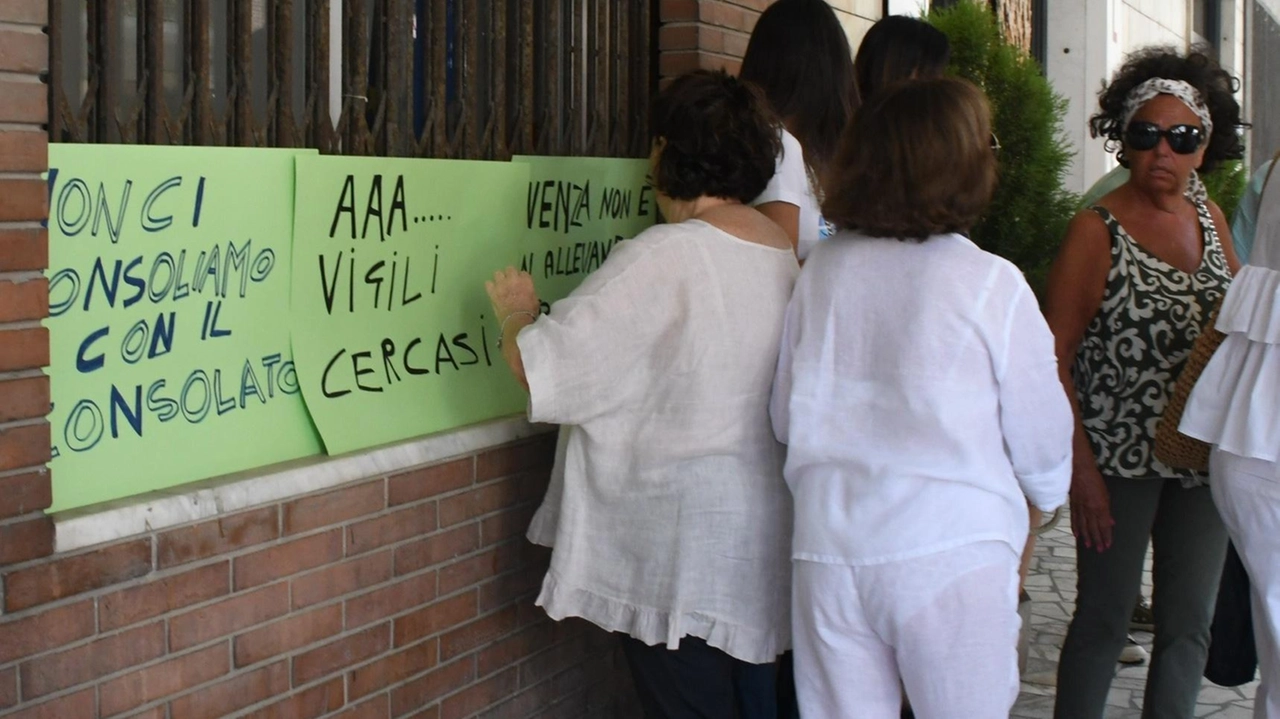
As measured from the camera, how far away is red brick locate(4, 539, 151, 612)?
222 centimetres

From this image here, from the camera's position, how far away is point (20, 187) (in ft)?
7.08

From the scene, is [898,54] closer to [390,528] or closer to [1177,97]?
[1177,97]

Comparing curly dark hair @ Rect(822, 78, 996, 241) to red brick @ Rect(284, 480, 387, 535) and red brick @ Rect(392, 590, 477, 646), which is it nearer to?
red brick @ Rect(284, 480, 387, 535)

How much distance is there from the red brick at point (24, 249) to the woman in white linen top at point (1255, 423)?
2.34 metres

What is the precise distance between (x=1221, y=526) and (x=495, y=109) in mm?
2123

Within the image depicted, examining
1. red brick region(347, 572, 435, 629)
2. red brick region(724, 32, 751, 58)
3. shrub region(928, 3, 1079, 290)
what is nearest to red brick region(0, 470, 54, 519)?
red brick region(347, 572, 435, 629)

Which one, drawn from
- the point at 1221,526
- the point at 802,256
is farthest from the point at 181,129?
the point at 1221,526

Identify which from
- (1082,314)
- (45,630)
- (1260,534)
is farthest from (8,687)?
(1082,314)

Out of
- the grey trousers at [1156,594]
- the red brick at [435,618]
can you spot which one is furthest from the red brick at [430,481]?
A: the grey trousers at [1156,594]

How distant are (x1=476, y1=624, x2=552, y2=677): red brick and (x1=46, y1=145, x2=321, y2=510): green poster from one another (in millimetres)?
847

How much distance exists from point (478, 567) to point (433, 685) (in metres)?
0.30

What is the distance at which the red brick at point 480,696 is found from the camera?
129 inches

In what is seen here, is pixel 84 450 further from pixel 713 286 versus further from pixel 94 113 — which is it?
pixel 713 286

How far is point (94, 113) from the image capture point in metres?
2.42
